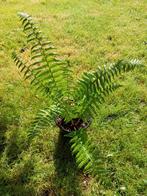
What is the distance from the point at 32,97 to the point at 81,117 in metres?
1.30

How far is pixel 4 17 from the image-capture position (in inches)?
316

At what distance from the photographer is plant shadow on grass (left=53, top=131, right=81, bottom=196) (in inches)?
165

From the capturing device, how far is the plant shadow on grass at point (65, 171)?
4.19m

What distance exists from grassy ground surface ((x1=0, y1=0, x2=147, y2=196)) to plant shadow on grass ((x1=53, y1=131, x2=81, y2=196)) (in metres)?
0.01

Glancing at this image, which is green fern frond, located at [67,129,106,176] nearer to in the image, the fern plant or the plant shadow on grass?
the fern plant

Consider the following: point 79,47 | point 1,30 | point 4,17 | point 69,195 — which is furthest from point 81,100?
point 4,17

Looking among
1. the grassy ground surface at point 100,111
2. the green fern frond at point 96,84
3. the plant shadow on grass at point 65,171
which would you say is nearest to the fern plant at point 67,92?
the green fern frond at point 96,84

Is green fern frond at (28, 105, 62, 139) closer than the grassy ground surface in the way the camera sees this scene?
Yes

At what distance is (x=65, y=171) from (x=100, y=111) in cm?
117

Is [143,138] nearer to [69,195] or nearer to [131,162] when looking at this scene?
[131,162]

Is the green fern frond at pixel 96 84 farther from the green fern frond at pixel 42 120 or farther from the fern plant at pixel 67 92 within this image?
the green fern frond at pixel 42 120

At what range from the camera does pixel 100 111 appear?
17.1 feet

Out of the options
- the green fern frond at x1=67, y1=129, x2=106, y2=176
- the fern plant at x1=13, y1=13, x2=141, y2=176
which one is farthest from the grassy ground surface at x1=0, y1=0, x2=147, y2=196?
the fern plant at x1=13, y1=13, x2=141, y2=176

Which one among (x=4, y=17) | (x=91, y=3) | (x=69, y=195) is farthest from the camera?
(x=91, y=3)
